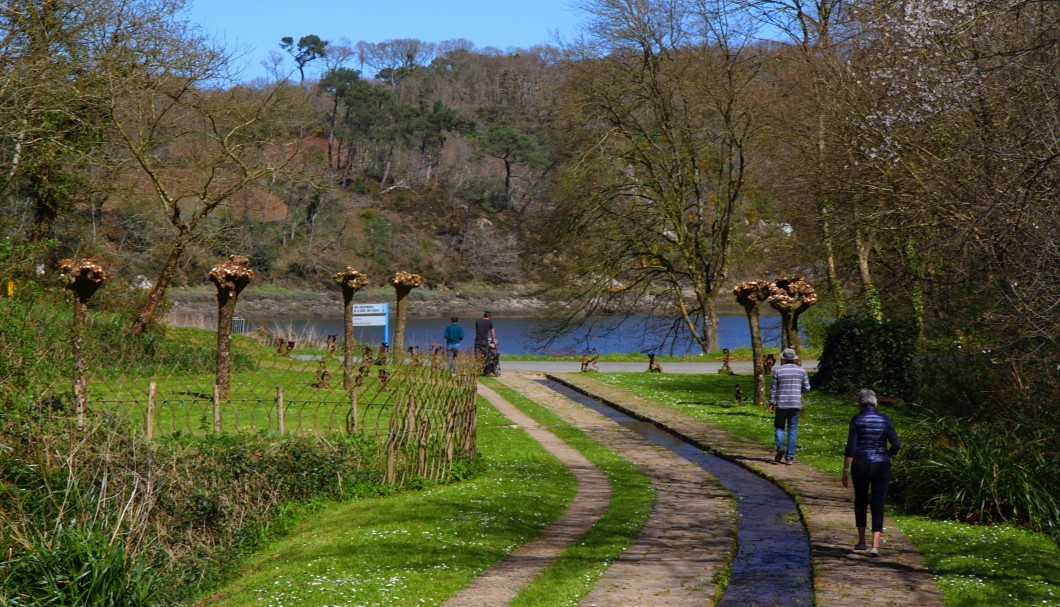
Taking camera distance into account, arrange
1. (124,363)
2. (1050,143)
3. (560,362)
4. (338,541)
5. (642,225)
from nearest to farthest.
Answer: (338,541), (1050,143), (124,363), (560,362), (642,225)

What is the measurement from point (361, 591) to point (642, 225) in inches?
1331

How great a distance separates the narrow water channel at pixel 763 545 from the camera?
30.9 feet

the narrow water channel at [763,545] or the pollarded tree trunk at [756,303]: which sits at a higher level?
the pollarded tree trunk at [756,303]

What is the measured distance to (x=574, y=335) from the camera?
66312mm

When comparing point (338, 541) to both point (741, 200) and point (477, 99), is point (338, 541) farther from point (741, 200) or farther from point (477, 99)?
point (477, 99)

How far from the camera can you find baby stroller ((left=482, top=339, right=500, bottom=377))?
3166 cm

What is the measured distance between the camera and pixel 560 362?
39.3 meters

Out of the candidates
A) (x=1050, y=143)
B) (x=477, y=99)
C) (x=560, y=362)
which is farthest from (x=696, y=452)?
(x=477, y=99)

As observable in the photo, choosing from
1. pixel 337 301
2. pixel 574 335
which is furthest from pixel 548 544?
pixel 337 301

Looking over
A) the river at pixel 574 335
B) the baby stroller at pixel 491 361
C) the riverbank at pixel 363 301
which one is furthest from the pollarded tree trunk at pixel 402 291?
the riverbank at pixel 363 301

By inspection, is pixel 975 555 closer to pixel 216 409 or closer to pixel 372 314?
pixel 216 409

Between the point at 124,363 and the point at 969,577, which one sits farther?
the point at 124,363

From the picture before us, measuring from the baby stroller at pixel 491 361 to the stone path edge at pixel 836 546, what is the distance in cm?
1209

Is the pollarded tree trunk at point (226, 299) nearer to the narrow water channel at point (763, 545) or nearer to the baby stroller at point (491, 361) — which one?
the baby stroller at point (491, 361)
